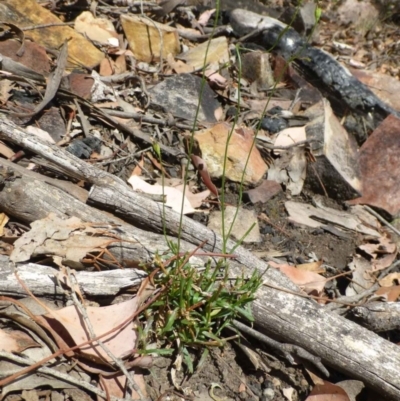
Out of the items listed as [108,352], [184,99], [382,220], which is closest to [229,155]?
[184,99]

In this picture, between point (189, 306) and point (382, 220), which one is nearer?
point (189, 306)

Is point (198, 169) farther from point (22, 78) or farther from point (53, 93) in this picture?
point (22, 78)

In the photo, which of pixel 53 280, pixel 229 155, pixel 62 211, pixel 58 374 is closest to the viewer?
pixel 58 374

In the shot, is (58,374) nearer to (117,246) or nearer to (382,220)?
(117,246)

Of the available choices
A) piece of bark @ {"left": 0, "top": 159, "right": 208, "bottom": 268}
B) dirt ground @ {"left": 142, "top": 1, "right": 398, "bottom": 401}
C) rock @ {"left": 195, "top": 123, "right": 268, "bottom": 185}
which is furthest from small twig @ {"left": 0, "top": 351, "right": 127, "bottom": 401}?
rock @ {"left": 195, "top": 123, "right": 268, "bottom": 185}

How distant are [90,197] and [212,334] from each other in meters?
0.82

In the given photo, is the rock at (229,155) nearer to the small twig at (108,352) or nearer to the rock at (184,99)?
the rock at (184,99)

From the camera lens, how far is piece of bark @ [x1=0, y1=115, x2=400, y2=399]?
2.35 meters

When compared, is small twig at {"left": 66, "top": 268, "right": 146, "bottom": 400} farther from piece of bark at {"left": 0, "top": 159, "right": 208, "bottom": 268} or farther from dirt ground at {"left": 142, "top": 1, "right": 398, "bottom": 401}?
piece of bark at {"left": 0, "top": 159, "right": 208, "bottom": 268}

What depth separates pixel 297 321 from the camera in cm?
239

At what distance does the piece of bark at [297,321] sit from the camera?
2352 mm

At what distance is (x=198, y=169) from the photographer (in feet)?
11.1

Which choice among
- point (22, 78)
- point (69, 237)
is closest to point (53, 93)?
point (22, 78)

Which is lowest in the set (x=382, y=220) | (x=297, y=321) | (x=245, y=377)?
(x=245, y=377)
